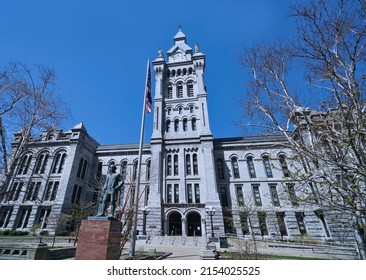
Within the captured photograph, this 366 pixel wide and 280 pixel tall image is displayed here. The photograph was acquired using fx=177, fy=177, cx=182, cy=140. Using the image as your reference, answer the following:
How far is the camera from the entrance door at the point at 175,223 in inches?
970

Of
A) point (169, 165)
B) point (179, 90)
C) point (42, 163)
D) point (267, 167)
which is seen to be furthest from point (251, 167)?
point (42, 163)

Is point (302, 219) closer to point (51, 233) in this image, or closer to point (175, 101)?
point (175, 101)

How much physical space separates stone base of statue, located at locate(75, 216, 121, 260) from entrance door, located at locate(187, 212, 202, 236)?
19440 mm

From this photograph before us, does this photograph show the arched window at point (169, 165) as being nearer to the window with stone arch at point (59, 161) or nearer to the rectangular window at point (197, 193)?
the rectangular window at point (197, 193)

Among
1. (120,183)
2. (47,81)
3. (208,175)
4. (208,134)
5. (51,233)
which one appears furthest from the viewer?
(208,134)

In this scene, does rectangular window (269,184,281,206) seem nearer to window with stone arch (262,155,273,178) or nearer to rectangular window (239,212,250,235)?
window with stone arch (262,155,273,178)

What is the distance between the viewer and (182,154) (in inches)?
1101

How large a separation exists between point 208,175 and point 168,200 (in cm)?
673

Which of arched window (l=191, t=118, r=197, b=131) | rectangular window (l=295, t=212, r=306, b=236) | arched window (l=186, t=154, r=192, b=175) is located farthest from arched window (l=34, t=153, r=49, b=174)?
rectangular window (l=295, t=212, r=306, b=236)

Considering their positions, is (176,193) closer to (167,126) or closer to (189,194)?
(189,194)

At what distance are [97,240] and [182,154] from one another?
21.4m

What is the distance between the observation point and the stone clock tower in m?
23.8

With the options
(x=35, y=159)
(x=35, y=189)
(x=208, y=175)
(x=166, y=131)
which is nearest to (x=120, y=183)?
(x=208, y=175)
